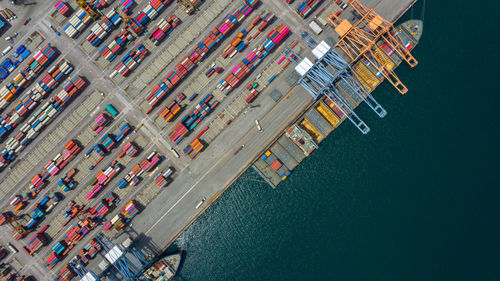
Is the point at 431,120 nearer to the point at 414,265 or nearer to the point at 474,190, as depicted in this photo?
the point at 474,190

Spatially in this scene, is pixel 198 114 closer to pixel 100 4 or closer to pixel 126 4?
pixel 126 4

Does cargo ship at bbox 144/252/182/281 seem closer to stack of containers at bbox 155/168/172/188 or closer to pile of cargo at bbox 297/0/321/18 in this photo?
stack of containers at bbox 155/168/172/188

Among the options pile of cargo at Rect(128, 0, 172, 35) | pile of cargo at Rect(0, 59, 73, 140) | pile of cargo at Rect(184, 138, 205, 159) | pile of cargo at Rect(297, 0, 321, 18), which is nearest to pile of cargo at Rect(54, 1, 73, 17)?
pile of cargo at Rect(0, 59, 73, 140)

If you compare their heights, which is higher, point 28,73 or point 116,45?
point 28,73

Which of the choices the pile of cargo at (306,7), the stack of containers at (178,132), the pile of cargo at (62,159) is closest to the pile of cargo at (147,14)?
the stack of containers at (178,132)

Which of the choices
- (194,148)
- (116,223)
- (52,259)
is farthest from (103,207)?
(194,148)

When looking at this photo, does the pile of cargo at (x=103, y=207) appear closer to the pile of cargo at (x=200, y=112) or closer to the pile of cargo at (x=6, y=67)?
the pile of cargo at (x=200, y=112)
